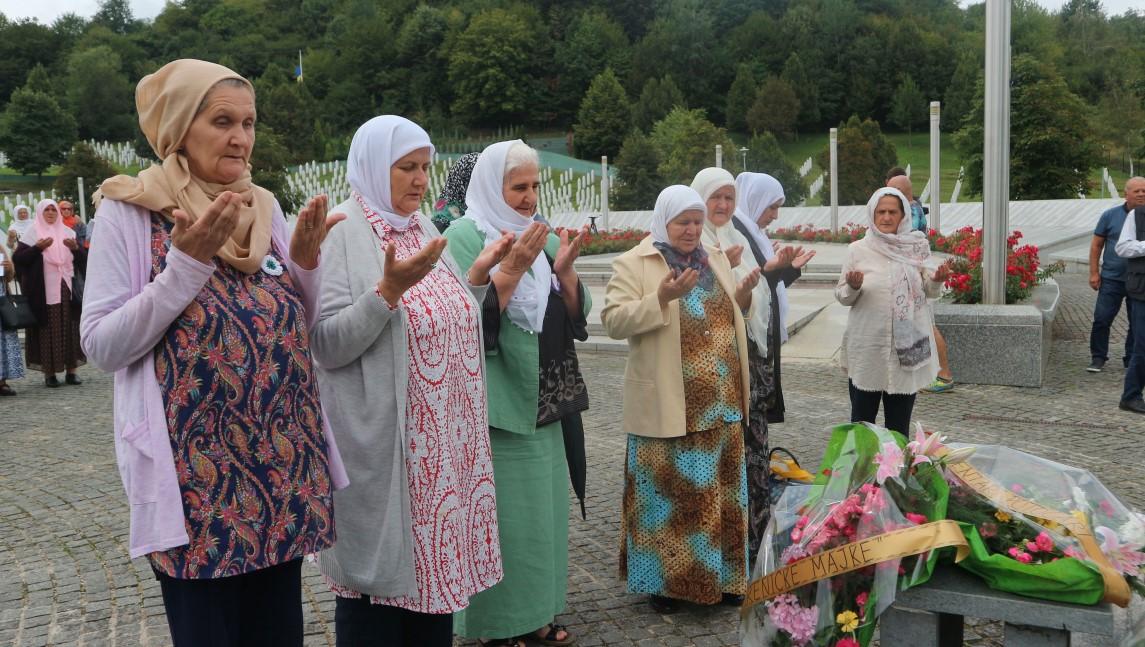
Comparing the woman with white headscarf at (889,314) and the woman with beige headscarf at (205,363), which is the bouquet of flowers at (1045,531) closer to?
the woman with beige headscarf at (205,363)

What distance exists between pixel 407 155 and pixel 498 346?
94 centimetres

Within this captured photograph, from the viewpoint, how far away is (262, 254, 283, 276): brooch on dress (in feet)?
8.10

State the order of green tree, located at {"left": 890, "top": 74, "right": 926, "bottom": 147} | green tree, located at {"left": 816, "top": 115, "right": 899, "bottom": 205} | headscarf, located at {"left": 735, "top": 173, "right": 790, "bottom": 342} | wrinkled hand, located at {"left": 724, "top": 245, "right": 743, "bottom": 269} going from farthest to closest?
green tree, located at {"left": 890, "top": 74, "right": 926, "bottom": 147}
green tree, located at {"left": 816, "top": 115, "right": 899, "bottom": 205}
headscarf, located at {"left": 735, "top": 173, "right": 790, "bottom": 342}
wrinkled hand, located at {"left": 724, "top": 245, "right": 743, "bottom": 269}

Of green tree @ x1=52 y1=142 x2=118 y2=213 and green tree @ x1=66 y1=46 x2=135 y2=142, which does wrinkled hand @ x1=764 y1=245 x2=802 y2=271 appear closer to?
green tree @ x1=52 y1=142 x2=118 y2=213

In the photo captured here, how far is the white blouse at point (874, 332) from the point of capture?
18.2 feet

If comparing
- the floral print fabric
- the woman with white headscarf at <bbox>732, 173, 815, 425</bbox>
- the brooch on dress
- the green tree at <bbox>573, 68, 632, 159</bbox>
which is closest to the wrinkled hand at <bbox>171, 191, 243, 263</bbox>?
the floral print fabric

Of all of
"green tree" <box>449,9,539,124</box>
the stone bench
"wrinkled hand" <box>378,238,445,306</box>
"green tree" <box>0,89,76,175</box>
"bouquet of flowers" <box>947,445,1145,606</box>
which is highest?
"green tree" <box>449,9,539,124</box>

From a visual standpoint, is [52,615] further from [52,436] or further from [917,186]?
[917,186]

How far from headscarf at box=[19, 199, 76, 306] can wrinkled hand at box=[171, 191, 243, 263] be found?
30.9ft

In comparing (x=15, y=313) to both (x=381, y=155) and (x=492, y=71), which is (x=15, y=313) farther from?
(x=492, y=71)

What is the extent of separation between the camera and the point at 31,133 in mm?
64562

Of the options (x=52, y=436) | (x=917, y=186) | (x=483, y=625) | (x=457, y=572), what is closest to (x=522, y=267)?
(x=457, y=572)

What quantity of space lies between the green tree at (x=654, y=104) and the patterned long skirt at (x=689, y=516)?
71.1 metres

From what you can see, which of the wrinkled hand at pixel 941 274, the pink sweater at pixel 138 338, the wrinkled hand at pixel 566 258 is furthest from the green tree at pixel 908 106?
the pink sweater at pixel 138 338
